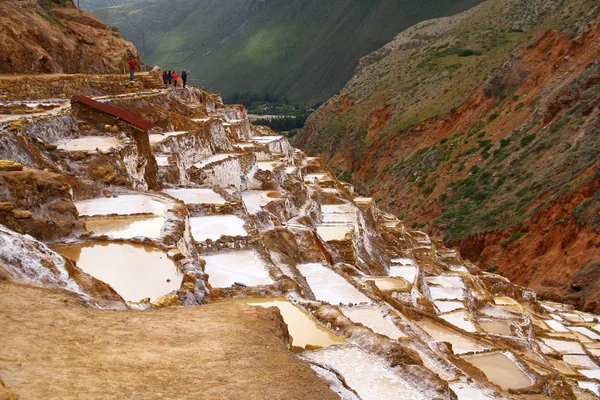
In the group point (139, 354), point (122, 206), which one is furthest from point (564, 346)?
point (139, 354)

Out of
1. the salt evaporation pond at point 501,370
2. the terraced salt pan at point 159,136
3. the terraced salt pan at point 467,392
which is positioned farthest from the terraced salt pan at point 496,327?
the terraced salt pan at point 159,136

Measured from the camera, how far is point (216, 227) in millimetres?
14562

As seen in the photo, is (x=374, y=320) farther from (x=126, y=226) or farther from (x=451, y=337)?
(x=126, y=226)

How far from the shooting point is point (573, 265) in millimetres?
32719

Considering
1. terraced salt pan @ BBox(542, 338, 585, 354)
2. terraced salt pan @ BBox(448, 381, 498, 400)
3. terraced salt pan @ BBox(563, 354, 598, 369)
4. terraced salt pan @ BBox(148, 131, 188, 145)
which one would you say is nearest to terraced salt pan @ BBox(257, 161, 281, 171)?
terraced salt pan @ BBox(148, 131, 188, 145)

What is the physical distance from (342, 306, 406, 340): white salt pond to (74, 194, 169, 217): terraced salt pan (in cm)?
421

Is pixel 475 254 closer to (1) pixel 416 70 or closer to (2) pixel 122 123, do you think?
(2) pixel 122 123

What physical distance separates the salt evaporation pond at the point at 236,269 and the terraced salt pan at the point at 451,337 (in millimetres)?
5097

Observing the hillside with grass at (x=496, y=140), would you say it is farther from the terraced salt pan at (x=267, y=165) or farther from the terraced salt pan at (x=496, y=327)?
the terraced salt pan at (x=267, y=165)

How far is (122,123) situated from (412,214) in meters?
33.9

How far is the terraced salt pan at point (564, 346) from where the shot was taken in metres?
22.0

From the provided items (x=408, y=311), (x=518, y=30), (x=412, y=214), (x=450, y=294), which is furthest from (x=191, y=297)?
(x=518, y=30)

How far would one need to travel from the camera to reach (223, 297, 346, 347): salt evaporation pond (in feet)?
31.6

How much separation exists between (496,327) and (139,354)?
1685cm
